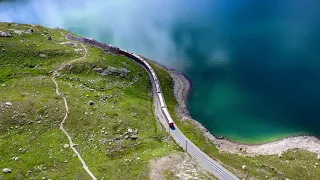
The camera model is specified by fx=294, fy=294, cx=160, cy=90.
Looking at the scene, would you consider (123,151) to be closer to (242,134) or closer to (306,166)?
(242,134)

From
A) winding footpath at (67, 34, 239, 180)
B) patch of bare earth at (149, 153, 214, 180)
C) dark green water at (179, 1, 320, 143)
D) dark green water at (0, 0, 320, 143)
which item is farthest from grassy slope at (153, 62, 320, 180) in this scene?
dark green water at (0, 0, 320, 143)

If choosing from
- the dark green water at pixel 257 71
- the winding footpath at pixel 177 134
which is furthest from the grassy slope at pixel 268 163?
the dark green water at pixel 257 71

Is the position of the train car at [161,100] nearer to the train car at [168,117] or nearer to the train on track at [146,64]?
the train on track at [146,64]

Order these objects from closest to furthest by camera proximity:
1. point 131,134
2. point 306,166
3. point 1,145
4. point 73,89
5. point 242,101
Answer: point 1,145 → point 306,166 → point 131,134 → point 73,89 → point 242,101

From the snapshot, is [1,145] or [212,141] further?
[212,141]

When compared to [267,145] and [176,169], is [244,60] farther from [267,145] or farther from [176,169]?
[176,169]

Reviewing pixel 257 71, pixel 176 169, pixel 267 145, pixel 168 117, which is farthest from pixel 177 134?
pixel 257 71

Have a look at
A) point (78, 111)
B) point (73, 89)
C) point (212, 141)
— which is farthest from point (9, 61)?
point (212, 141)
